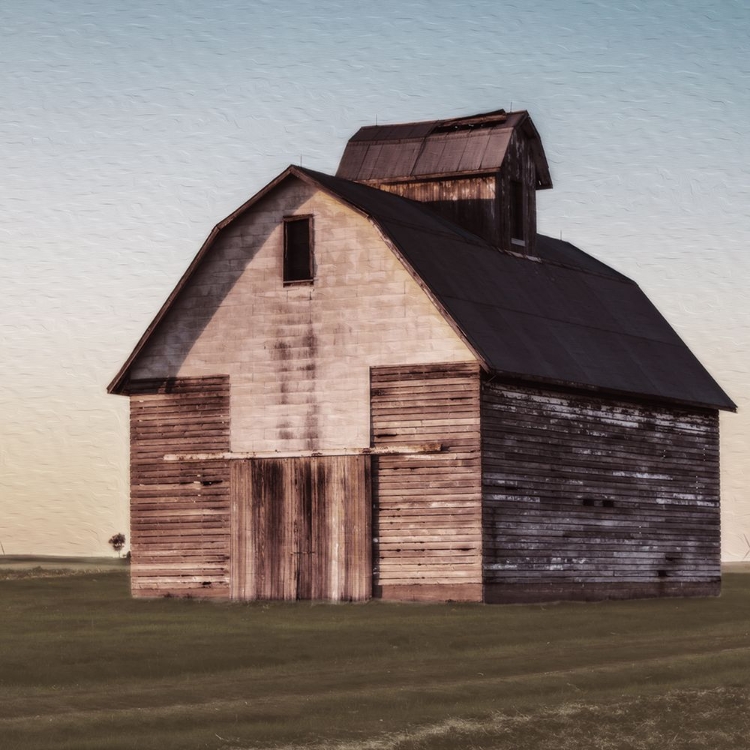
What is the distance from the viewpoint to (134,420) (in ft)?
107

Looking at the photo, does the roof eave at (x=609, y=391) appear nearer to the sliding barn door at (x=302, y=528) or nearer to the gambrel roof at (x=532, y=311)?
the gambrel roof at (x=532, y=311)

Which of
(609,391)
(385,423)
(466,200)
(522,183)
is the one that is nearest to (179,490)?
(385,423)

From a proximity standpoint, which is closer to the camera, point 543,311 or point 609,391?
point 609,391

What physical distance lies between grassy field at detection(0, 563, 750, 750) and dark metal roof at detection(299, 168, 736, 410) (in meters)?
5.09

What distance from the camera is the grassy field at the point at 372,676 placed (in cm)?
1500

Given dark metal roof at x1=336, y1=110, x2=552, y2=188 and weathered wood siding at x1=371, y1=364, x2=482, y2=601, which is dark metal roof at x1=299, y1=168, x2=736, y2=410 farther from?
dark metal roof at x1=336, y1=110, x2=552, y2=188

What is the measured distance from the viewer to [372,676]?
19.4 metres

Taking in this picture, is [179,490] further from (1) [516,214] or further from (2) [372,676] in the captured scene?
(2) [372,676]

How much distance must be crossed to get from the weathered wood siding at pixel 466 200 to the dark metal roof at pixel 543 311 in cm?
59

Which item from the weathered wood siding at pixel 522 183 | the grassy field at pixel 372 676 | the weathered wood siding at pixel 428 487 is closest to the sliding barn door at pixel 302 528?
the weathered wood siding at pixel 428 487

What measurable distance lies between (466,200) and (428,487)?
29.8 feet

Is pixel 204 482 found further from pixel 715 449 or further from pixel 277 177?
pixel 715 449

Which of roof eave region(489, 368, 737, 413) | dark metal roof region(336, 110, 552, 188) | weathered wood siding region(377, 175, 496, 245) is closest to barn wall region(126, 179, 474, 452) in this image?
roof eave region(489, 368, 737, 413)

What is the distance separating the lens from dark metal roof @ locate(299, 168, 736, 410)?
3000cm
